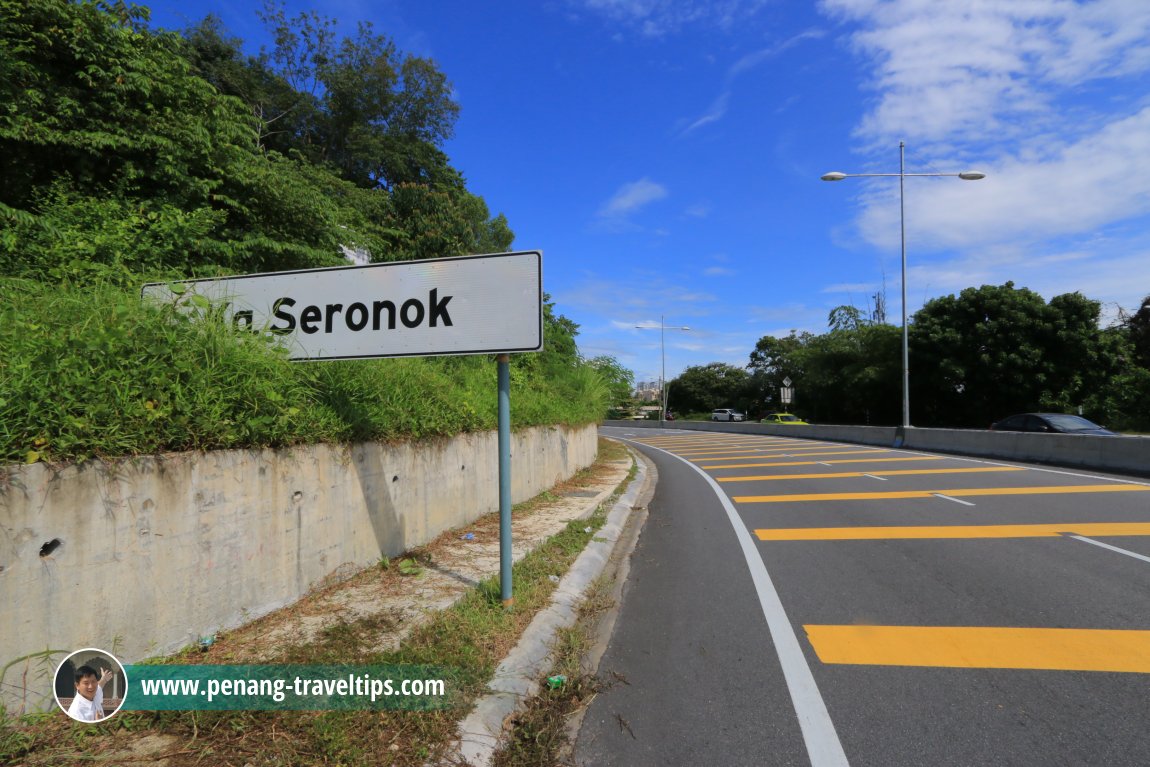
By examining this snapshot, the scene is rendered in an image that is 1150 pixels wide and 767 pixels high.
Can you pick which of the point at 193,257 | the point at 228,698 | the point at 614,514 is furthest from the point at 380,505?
the point at 193,257

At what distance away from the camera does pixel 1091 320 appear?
3127cm

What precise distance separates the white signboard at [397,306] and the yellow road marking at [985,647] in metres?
2.87

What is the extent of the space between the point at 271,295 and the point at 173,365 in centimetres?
112

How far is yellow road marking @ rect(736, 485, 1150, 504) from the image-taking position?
9875 mm

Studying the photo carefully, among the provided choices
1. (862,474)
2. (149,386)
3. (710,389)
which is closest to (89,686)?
(149,386)

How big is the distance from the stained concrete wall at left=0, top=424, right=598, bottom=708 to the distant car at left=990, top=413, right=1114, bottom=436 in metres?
18.7

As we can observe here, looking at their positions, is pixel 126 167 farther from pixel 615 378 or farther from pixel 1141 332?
pixel 1141 332

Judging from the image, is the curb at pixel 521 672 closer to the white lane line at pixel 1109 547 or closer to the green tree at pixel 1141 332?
the white lane line at pixel 1109 547

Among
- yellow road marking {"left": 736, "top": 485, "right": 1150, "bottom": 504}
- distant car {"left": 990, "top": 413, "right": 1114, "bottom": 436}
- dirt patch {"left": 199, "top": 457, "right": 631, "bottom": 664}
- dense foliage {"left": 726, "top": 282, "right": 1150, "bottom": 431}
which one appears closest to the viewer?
dirt patch {"left": 199, "top": 457, "right": 631, "bottom": 664}

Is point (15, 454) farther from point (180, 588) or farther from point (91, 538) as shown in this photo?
point (180, 588)

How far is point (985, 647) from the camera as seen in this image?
379 centimetres

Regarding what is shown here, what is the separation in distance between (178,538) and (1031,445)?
63.0 ft

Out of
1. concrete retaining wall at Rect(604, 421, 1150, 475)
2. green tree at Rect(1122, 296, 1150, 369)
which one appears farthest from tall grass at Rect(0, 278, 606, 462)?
green tree at Rect(1122, 296, 1150, 369)

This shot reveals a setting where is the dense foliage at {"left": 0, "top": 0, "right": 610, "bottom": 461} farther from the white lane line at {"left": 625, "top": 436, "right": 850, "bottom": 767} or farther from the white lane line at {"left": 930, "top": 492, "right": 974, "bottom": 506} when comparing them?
the white lane line at {"left": 930, "top": 492, "right": 974, "bottom": 506}
